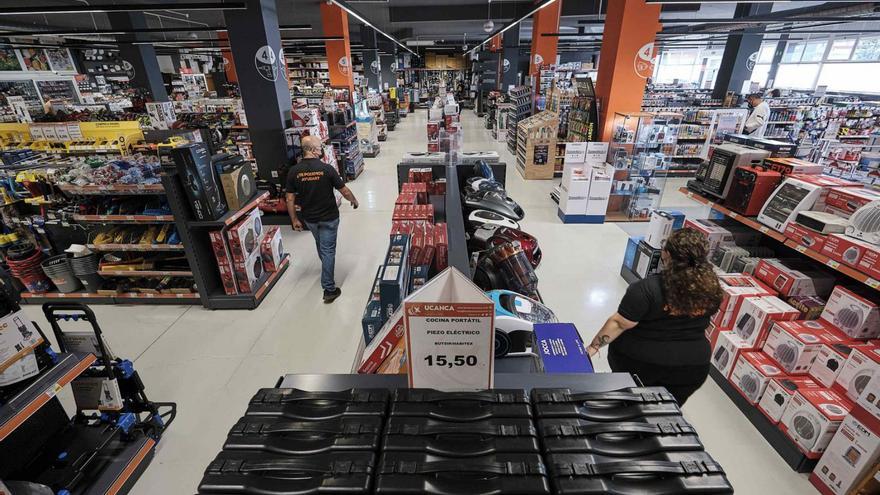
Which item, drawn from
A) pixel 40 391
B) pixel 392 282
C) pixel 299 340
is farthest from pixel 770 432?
pixel 40 391

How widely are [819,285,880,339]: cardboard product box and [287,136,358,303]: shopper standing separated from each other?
173 inches

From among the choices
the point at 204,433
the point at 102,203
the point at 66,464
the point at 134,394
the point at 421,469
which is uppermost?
the point at 421,469

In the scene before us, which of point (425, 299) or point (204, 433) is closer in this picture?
point (425, 299)

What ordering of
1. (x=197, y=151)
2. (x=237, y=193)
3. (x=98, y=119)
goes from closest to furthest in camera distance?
(x=197, y=151) < (x=237, y=193) < (x=98, y=119)

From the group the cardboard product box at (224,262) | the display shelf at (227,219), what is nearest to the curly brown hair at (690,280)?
the display shelf at (227,219)

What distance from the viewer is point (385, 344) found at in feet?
4.99

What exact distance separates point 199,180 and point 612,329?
Answer: 4.02 metres

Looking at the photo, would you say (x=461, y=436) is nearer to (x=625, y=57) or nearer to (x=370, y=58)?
(x=625, y=57)

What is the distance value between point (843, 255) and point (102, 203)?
22.3 feet

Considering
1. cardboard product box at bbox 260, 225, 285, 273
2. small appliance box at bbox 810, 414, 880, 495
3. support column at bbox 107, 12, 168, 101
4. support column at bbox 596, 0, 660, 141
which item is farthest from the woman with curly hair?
support column at bbox 107, 12, 168, 101

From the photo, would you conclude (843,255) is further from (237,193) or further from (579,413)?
(237,193)

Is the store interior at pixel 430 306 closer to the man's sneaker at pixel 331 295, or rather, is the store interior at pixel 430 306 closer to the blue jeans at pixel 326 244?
the man's sneaker at pixel 331 295

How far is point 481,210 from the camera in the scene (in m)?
3.59

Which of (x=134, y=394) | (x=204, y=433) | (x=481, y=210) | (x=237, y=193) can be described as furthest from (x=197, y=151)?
(x=481, y=210)
